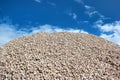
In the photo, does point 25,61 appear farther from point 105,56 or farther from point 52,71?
point 105,56

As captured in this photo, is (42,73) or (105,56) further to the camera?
(105,56)

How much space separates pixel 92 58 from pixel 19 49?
3069 mm

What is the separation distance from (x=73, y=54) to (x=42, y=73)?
6.25ft

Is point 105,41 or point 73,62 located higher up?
point 105,41

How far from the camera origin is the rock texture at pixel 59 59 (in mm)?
8391

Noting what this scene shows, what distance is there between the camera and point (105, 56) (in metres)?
9.99

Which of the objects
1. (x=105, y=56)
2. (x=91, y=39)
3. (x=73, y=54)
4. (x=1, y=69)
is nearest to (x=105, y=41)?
(x=91, y=39)

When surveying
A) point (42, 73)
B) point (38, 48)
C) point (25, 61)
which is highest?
point (38, 48)

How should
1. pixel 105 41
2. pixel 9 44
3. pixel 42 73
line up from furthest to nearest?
pixel 105 41
pixel 9 44
pixel 42 73

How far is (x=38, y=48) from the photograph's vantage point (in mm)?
10125

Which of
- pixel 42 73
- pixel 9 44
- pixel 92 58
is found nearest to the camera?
pixel 42 73

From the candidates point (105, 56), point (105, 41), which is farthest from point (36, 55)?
point (105, 41)

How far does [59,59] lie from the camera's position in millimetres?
9203

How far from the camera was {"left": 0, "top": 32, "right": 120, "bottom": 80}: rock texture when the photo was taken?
839cm
